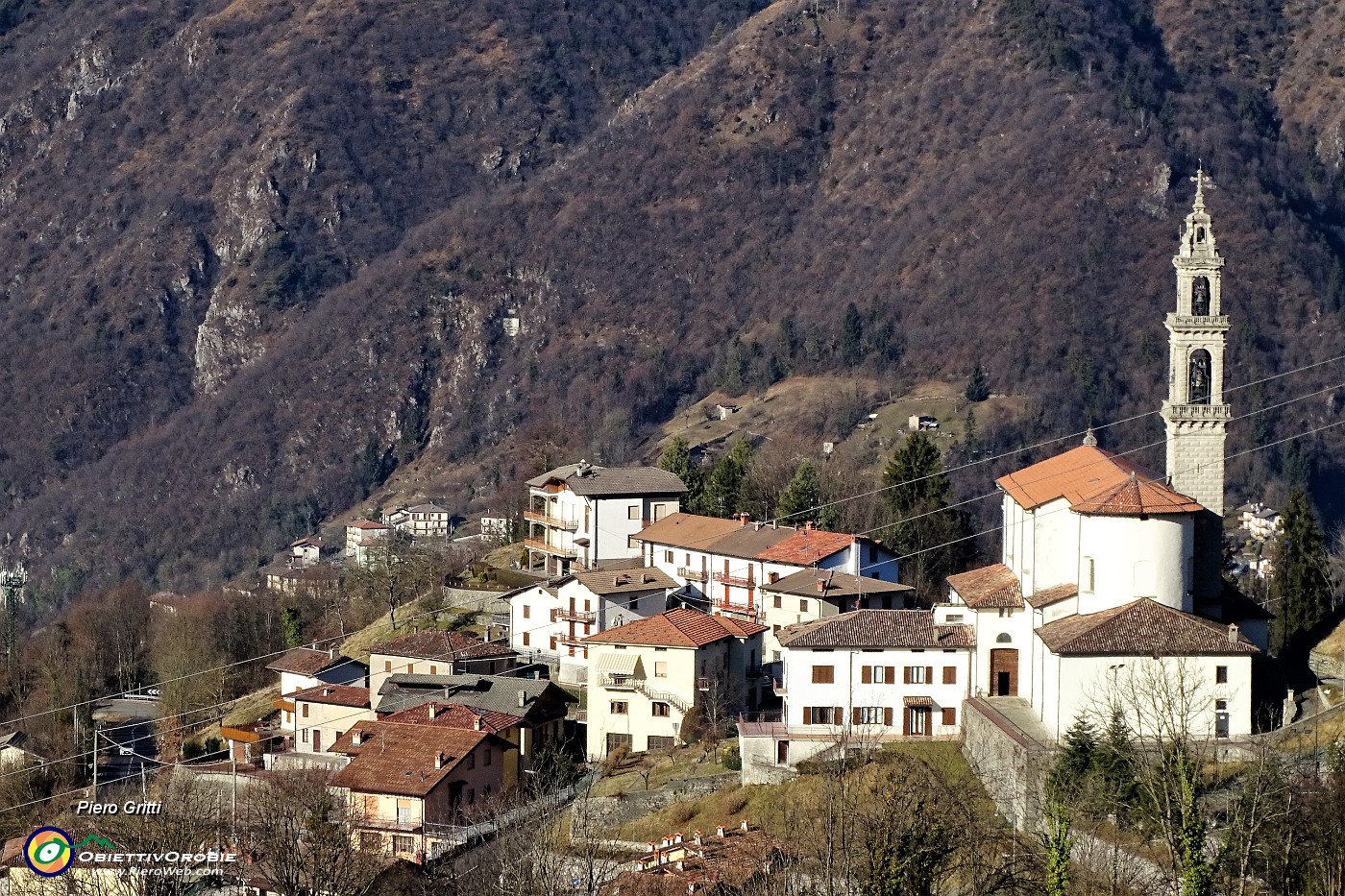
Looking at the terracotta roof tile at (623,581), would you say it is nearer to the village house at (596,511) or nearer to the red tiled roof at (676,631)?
the village house at (596,511)

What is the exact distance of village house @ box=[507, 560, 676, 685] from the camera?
7275 centimetres

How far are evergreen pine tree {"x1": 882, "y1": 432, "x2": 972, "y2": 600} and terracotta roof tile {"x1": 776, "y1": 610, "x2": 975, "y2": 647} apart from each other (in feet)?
45.6

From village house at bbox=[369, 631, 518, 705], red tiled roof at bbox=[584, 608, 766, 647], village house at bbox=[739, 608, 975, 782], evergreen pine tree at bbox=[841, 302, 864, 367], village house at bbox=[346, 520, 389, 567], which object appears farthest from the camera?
evergreen pine tree at bbox=[841, 302, 864, 367]

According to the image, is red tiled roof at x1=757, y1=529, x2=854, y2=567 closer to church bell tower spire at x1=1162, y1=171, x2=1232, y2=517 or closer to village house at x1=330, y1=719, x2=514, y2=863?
church bell tower spire at x1=1162, y1=171, x2=1232, y2=517

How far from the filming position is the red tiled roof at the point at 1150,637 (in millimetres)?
51250

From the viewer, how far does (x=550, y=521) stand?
84.3 metres

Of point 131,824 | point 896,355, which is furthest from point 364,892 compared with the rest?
point 896,355

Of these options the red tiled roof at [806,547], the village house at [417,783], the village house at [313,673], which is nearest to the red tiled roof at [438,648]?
the village house at [313,673]

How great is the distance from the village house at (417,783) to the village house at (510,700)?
118 cm

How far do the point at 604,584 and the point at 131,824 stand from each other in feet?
82.6

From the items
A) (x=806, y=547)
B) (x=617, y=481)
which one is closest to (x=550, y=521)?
(x=617, y=481)

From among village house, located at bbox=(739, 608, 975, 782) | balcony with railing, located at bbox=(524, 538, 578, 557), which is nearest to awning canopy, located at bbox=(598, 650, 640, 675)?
village house, located at bbox=(739, 608, 975, 782)

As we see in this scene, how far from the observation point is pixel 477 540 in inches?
4390

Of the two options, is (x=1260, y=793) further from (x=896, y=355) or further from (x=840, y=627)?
(x=896, y=355)
